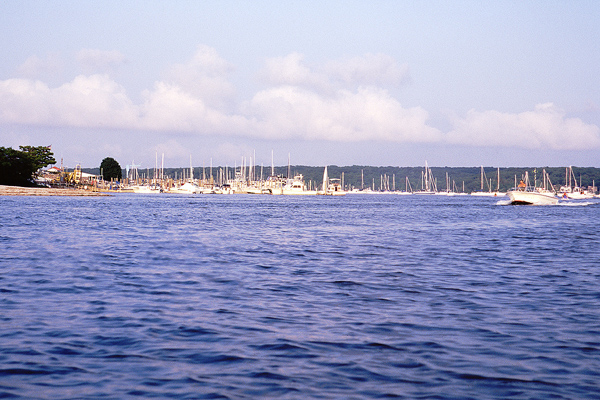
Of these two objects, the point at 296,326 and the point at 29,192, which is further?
the point at 29,192

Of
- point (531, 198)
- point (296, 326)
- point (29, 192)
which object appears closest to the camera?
point (296, 326)

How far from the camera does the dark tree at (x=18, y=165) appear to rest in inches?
4973

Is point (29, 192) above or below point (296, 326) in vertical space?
above

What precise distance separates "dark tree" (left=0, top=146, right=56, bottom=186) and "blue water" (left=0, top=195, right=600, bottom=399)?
370ft

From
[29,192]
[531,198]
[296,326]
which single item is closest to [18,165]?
[29,192]

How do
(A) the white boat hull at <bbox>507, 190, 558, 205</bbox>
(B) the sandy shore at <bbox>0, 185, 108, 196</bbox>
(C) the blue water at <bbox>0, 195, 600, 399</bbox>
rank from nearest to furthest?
(C) the blue water at <bbox>0, 195, 600, 399</bbox> → (A) the white boat hull at <bbox>507, 190, 558, 205</bbox> → (B) the sandy shore at <bbox>0, 185, 108, 196</bbox>

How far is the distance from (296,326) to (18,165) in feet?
438

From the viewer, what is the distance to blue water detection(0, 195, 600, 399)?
28.1 ft

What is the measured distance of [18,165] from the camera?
131 m

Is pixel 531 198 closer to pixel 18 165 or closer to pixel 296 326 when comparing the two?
pixel 296 326

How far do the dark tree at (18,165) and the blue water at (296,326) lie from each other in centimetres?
11266

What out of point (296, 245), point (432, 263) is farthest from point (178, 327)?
point (296, 245)

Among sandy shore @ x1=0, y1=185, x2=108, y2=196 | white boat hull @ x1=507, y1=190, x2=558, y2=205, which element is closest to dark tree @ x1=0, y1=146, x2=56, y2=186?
sandy shore @ x1=0, y1=185, x2=108, y2=196

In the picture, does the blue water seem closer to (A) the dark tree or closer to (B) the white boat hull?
(B) the white boat hull
